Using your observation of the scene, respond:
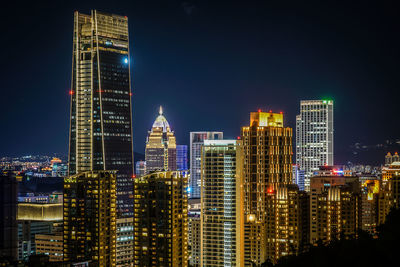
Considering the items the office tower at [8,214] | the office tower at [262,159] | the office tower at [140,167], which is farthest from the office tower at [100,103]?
the office tower at [140,167]

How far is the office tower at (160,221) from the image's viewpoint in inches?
1135

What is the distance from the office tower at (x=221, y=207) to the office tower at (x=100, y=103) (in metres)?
13.6

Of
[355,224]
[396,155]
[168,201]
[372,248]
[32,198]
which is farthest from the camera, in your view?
[32,198]

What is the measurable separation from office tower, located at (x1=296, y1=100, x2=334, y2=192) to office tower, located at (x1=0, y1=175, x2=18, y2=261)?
3502 cm

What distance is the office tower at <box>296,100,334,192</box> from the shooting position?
217ft

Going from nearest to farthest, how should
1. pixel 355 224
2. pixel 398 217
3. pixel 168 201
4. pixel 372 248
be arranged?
pixel 372 248 → pixel 398 217 → pixel 168 201 → pixel 355 224

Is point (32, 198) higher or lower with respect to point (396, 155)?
lower

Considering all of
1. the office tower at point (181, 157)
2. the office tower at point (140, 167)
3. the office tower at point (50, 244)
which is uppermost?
the office tower at point (181, 157)

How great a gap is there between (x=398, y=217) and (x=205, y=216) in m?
22.1

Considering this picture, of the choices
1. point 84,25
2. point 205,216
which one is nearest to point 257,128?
point 205,216

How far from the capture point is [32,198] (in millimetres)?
60094

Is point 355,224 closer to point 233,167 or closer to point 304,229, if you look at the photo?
point 304,229

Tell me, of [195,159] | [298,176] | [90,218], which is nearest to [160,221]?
[90,218]

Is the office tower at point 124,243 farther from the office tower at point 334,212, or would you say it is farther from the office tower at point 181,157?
the office tower at point 181,157
